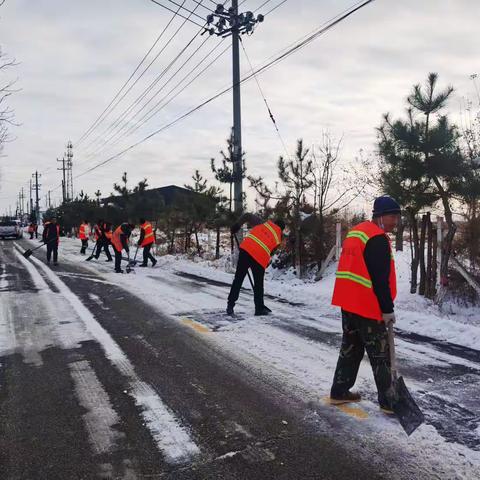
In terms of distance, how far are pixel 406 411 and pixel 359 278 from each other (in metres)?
1.04

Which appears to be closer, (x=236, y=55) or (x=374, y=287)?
(x=374, y=287)

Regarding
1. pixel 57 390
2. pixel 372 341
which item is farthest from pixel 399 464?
pixel 57 390

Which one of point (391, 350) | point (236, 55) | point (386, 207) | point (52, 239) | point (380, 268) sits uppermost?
point (236, 55)

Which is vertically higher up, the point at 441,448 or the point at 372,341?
the point at 372,341

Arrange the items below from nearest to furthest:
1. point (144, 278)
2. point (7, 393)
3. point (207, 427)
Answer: point (207, 427) < point (7, 393) < point (144, 278)

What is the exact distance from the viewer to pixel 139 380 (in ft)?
15.4

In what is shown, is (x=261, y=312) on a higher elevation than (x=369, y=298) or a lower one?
lower

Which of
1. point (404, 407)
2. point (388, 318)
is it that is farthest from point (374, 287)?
point (404, 407)

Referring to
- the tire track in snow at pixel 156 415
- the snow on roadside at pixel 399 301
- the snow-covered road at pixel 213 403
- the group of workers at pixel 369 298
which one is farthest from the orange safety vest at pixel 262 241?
the group of workers at pixel 369 298

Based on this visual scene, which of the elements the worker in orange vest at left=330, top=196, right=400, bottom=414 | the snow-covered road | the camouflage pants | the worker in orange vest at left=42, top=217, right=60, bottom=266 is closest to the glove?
the worker in orange vest at left=330, top=196, right=400, bottom=414

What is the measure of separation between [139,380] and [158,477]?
5.97 ft

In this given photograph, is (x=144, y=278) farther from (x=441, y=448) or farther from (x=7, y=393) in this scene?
(x=441, y=448)

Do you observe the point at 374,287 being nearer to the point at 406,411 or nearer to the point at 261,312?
the point at 406,411

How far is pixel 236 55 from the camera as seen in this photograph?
54.2ft
